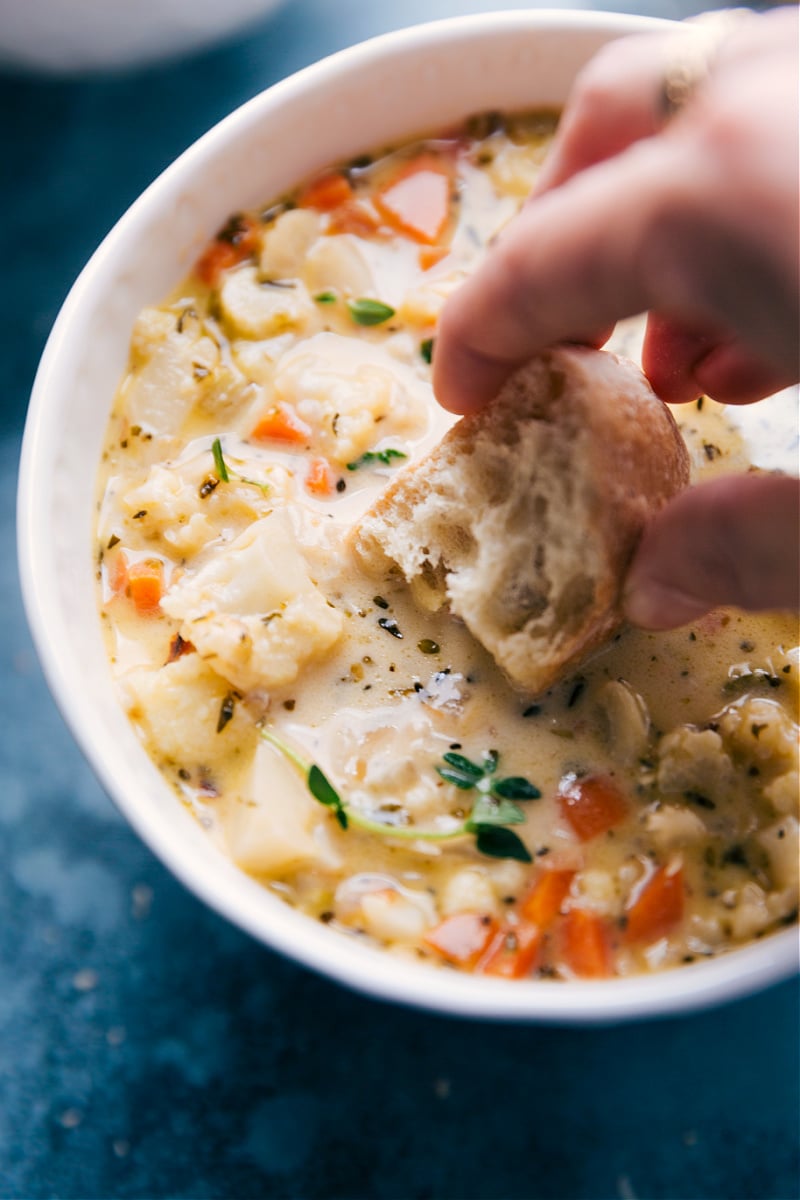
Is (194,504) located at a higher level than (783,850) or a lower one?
higher

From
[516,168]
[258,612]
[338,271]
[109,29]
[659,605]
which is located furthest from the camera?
[109,29]

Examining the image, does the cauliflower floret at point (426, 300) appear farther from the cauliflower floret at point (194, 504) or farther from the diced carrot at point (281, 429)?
the cauliflower floret at point (194, 504)

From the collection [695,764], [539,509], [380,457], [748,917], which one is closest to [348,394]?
[380,457]

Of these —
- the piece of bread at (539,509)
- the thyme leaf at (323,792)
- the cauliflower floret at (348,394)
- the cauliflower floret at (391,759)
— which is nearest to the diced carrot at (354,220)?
the cauliflower floret at (348,394)

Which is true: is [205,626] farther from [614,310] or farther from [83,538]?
[614,310]

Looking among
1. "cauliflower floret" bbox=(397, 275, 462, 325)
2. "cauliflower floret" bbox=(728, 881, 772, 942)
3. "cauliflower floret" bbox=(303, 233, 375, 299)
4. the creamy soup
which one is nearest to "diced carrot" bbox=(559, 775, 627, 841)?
the creamy soup

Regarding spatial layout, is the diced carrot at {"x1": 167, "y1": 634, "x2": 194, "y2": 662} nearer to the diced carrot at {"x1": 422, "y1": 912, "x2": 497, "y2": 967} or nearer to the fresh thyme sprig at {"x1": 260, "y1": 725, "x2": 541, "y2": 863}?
the fresh thyme sprig at {"x1": 260, "y1": 725, "x2": 541, "y2": 863}

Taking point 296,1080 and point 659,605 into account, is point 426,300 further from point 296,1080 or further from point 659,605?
point 296,1080
